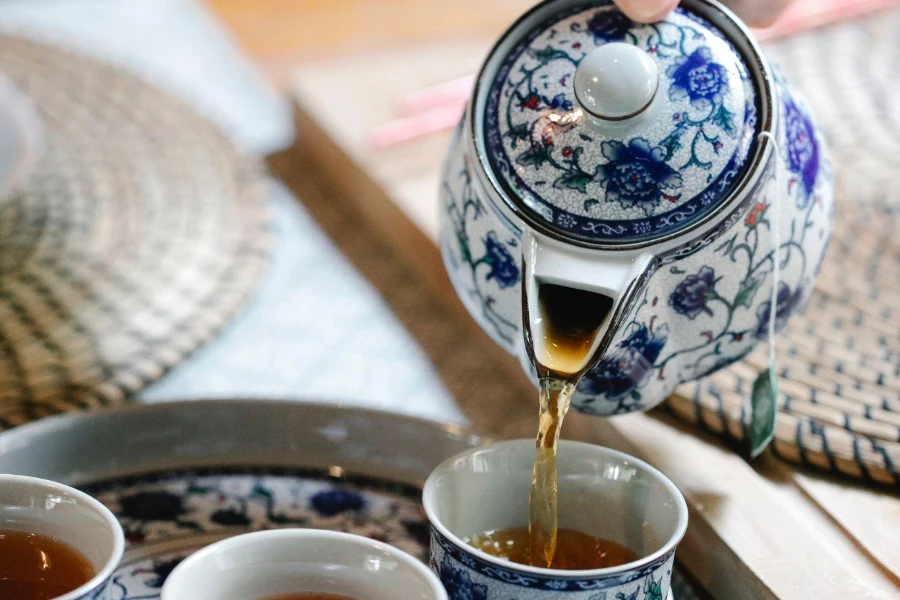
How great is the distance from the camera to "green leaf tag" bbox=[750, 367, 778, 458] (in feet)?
2.22

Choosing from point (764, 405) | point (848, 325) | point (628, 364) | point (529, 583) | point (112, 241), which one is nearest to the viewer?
point (529, 583)

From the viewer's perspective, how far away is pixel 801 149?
603 millimetres

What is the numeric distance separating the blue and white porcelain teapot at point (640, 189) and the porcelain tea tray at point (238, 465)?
0.39 ft

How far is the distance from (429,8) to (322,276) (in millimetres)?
757

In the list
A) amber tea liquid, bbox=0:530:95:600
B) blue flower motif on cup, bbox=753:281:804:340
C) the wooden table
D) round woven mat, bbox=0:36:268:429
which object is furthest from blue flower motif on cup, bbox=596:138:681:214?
round woven mat, bbox=0:36:268:429

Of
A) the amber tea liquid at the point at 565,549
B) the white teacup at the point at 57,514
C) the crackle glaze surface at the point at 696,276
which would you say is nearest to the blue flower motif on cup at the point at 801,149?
the crackle glaze surface at the point at 696,276

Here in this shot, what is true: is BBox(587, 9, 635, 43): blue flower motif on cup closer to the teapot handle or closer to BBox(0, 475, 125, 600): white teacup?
the teapot handle

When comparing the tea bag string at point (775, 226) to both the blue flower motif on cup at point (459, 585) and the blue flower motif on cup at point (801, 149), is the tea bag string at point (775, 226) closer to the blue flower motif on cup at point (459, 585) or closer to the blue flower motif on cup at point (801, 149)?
the blue flower motif on cup at point (801, 149)

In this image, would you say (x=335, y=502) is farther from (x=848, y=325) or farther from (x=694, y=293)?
(x=848, y=325)

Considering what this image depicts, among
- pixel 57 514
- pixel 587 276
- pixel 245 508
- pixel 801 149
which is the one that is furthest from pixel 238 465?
pixel 801 149

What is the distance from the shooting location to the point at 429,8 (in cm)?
163

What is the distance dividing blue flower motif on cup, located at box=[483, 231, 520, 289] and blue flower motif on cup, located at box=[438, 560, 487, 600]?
0.55 ft

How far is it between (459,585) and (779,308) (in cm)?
25

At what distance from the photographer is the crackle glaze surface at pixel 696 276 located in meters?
0.57
